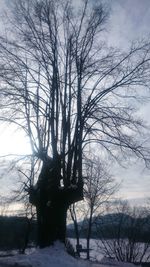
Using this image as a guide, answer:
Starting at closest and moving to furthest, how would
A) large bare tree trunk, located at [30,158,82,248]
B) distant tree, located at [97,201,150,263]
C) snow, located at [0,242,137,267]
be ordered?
1. snow, located at [0,242,137,267]
2. large bare tree trunk, located at [30,158,82,248]
3. distant tree, located at [97,201,150,263]

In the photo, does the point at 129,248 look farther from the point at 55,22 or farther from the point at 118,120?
the point at 55,22

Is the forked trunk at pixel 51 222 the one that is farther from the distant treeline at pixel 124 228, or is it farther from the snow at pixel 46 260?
the distant treeline at pixel 124 228

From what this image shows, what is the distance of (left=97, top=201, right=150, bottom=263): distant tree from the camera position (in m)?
29.3

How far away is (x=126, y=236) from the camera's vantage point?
31.8 m

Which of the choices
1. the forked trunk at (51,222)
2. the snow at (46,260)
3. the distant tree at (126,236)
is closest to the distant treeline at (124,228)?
the distant tree at (126,236)

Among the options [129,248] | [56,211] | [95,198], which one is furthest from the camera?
[95,198]

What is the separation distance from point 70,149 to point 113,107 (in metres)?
3.29

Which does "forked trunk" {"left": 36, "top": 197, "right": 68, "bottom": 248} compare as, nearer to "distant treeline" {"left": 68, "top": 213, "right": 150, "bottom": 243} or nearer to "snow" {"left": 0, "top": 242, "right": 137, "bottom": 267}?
"snow" {"left": 0, "top": 242, "right": 137, "bottom": 267}

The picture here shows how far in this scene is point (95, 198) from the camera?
134ft

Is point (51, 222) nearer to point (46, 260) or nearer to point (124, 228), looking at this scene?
point (46, 260)

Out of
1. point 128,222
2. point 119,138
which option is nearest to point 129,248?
point 128,222

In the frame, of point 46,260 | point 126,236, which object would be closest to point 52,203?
point 46,260

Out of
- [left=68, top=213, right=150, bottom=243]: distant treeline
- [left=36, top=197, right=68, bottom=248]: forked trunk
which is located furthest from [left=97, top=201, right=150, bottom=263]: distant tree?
A: [left=36, top=197, right=68, bottom=248]: forked trunk

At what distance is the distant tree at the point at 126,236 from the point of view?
29.3 m
